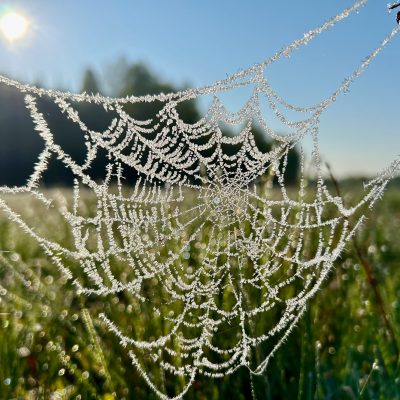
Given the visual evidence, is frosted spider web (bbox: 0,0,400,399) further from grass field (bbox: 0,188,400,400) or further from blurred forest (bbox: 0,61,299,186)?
blurred forest (bbox: 0,61,299,186)

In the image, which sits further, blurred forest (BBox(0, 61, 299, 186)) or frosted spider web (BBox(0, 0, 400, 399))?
blurred forest (BBox(0, 61, 299, 186))

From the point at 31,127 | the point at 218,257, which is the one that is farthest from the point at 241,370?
the point at 31,127

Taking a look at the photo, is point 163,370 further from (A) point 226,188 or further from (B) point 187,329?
(A) point 226,188

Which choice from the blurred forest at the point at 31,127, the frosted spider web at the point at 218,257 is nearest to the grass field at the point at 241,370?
the frosted spider web at the point at 218,257

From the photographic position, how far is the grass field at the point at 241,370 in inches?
86.0

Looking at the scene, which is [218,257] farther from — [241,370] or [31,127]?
[31,127]

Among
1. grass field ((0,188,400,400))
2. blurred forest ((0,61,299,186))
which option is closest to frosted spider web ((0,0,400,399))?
grass field ((0,188,400,400))

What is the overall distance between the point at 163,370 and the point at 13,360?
1.86 feet

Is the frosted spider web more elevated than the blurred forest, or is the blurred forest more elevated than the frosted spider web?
the blurred forest

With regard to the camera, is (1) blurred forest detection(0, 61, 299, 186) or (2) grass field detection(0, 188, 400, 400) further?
(1) blurred forest detection(0, 61, 299, 186)

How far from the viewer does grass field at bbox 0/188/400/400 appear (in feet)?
7.17

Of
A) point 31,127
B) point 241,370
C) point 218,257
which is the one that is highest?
point 31,127

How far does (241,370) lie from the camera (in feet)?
7.93

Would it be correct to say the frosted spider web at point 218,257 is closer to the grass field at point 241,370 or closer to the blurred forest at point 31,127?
the grass field at point 241,370
